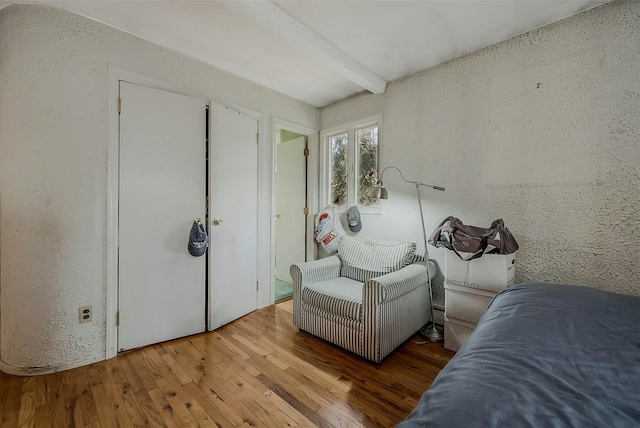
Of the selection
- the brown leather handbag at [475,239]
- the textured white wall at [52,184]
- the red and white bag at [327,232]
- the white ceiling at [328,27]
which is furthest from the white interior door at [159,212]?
the brown leather handbag at [475,239]

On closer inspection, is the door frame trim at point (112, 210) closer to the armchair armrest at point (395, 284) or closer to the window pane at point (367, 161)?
the armchair armrest at point (395, 284)

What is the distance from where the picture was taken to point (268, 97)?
115 inches

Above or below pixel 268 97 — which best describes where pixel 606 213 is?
below

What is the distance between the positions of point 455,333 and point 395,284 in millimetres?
654

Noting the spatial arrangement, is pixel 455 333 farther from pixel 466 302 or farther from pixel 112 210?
pixel 112 210

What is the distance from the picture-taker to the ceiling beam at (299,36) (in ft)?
5.39

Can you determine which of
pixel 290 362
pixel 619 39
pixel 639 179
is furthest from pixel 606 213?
pixel 290 362

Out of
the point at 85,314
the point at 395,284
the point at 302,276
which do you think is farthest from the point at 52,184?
the point at 395,284

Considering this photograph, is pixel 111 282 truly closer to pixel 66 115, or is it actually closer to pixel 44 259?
pixel 44 259

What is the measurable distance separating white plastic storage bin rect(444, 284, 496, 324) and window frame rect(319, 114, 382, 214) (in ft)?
3.63

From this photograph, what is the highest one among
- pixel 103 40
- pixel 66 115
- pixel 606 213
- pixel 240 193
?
pixel 103 40

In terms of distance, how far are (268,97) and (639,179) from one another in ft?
9.94

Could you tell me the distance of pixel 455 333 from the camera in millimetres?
2025

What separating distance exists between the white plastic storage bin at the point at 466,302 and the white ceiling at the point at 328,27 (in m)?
1.92
